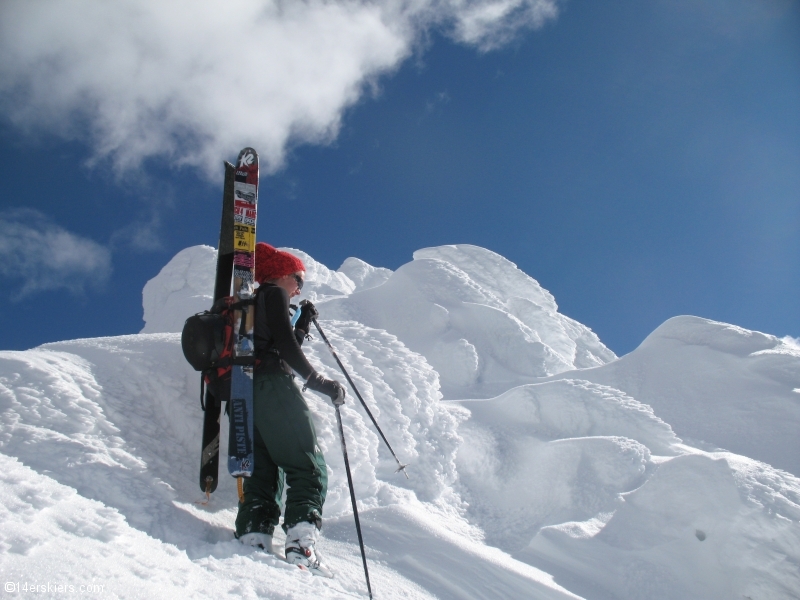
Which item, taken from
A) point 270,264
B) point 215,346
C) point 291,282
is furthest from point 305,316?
point 215,346

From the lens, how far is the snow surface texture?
6.89ft

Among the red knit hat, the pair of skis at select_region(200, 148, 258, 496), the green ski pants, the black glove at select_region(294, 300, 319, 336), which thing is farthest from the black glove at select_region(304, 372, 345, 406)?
the red knit hat

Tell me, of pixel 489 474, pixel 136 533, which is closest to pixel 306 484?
pixel 136 533

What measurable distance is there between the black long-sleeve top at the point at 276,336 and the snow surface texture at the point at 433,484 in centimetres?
88

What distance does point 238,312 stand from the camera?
3115mm

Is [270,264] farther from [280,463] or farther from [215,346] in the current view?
[280,463]

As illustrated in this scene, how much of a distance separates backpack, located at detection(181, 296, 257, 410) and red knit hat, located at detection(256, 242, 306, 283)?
1.12 feet

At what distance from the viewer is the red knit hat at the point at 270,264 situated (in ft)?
11.2

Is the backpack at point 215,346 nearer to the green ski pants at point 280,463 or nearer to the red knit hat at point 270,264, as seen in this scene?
the green ski pants at point 280,463

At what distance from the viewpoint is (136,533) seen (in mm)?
2162

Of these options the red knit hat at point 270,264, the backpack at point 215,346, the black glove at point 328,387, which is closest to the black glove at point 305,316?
the red knit hat at point 270,264

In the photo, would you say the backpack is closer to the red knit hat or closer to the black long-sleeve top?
the black long-sleeve top

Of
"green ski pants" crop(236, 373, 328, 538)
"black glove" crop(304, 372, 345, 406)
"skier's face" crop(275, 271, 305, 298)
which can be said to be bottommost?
"green ski pants" crop(236, 373, 328, 538)

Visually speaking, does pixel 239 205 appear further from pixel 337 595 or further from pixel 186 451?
pixel 337 595
